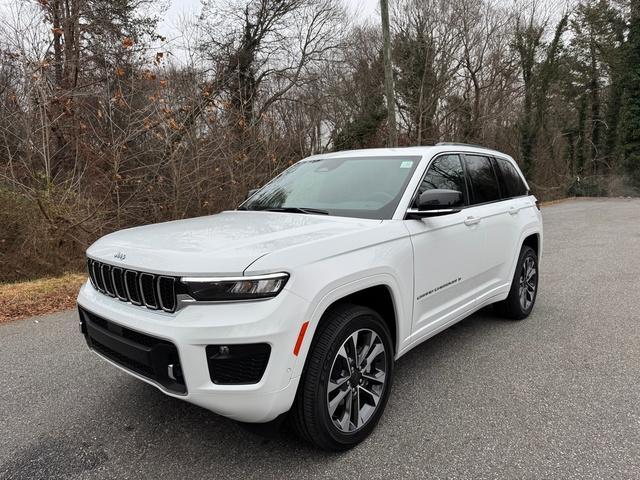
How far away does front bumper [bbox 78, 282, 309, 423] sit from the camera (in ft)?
7.14

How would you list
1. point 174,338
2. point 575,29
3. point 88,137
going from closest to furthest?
point 174,338 < point 88,137 < point 575,29

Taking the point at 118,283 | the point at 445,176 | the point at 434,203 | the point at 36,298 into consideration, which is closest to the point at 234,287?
the point at 118,283

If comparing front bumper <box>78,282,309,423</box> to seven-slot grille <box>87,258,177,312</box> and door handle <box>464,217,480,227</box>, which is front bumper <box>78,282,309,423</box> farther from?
door handle <box>464,217,480,227</box>

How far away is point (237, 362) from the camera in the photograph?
2.21 metres

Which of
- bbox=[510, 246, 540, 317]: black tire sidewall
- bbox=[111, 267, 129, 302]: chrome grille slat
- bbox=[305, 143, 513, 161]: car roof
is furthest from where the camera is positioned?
bbox=[510, 246, 540, 317]: black tire sidewall

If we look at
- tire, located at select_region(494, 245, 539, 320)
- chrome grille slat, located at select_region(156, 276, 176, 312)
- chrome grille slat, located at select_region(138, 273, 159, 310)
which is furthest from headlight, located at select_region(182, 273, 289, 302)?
tire, located at select_region(494, 245, 539, 320)

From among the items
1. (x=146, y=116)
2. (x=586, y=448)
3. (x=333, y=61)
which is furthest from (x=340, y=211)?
(x=333, y=61)

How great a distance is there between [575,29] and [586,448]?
112ft

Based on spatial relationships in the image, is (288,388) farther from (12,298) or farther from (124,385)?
(12,298)

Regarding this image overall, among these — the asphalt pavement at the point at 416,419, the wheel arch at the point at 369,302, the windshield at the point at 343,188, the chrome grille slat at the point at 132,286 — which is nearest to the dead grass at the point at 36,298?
the asphalt pavement at the point at 416,419

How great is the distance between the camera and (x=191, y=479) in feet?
8.04

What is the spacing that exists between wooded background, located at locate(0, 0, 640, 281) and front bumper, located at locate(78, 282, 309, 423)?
704 centimetres

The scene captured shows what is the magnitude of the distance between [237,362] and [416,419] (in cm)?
142

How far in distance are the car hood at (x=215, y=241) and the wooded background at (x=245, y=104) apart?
6.21 metres
